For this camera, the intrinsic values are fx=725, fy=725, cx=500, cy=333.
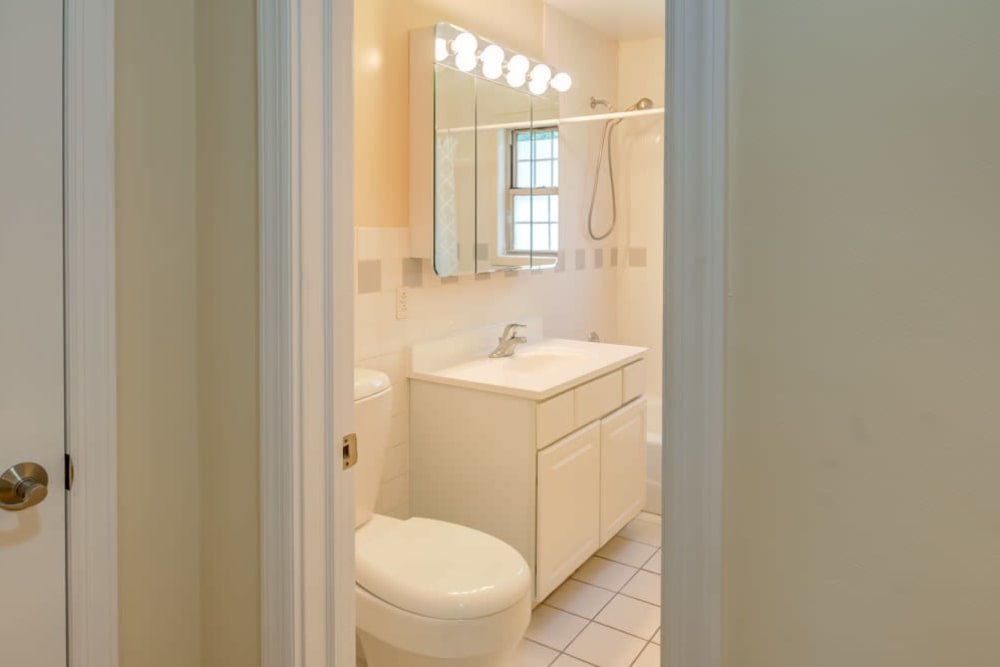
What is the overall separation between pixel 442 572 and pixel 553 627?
0.85m

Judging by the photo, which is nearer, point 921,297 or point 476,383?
point 921,297

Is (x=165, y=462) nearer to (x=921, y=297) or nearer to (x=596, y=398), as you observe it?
(x=921, y=297)

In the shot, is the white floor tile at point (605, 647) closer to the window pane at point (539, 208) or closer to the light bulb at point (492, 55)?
the window pane at point (539, 208)

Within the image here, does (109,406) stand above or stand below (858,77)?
below

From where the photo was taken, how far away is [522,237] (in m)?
3.03

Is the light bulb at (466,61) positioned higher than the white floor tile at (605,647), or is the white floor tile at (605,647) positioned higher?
the light bulb at (466,61)

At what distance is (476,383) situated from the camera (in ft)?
7.99

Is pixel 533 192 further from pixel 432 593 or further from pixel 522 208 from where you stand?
pixel 432 593

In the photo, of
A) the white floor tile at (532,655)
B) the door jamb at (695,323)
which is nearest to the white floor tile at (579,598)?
the white floor tile at (532,655)

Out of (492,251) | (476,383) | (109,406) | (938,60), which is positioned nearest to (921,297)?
(938,60)

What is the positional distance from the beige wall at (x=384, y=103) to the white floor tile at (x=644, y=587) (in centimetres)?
161

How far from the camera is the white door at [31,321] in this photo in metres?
1.12

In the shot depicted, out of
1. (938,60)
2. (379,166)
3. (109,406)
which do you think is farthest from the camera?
(379,166)

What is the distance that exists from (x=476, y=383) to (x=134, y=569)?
1.28 meters
